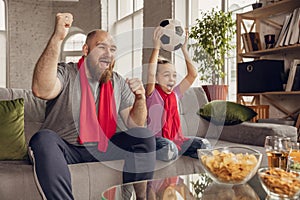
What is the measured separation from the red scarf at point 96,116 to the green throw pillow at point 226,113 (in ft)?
3.03

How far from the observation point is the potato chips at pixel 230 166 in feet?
4.06

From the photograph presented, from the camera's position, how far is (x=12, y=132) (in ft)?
6.55

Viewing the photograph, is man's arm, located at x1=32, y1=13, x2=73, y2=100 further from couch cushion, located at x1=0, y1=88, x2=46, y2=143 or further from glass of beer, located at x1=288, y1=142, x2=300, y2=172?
glass of beer, located at x1=288, y1=142, x2=300, y2=172

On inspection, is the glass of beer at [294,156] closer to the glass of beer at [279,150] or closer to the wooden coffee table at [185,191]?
the glass of beer at [279,150]

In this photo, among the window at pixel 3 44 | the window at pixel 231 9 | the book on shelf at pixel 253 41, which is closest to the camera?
the book on shelf at pixel 253 41

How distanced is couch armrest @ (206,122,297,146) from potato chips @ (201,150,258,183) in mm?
1227

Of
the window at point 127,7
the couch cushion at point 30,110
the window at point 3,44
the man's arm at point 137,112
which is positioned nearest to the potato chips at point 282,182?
the man's arm at point 137,112

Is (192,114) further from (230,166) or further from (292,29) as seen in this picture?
(230,166)

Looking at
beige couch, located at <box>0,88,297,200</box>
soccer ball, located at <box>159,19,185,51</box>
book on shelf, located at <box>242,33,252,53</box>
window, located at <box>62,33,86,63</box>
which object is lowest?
beige couch, located at <box>0,88,297,200</box>

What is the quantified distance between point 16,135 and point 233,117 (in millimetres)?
1453

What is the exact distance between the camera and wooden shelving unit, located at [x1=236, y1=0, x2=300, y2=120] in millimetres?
3303

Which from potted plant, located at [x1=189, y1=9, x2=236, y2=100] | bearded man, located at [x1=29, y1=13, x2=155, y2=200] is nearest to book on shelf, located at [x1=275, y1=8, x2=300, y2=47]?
potted plant, located at [x1=189, y1=9, x2=236, y2=100]

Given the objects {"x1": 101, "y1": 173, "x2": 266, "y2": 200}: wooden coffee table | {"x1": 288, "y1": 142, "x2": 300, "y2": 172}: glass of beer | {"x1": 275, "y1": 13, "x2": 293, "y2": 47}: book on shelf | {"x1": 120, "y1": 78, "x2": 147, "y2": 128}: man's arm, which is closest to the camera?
{"x1": 101, "y1": 173, "x2": 266, "y2": 200}: wooden coffee table

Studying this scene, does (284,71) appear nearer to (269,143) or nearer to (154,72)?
(154,72)
